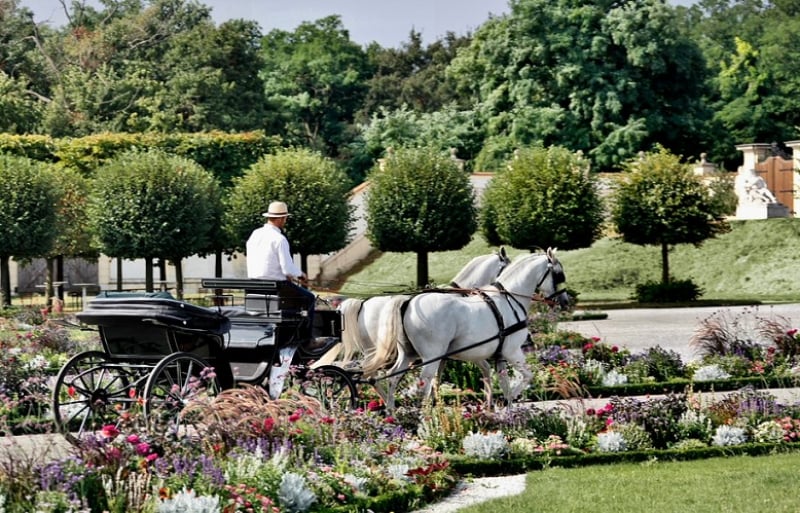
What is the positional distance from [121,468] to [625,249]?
38922mm

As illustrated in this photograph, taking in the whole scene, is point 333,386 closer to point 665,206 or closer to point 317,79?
point 665,206

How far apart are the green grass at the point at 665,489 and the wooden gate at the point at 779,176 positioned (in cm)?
4289

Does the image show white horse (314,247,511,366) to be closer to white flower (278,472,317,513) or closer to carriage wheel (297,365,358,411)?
carriage wheel (297,365,358,411)

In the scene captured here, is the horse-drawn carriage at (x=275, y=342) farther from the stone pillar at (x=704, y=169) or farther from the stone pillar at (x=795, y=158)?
the stone pillar at (x=704, y=169)

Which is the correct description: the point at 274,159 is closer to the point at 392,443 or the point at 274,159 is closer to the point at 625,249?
the point at 625,249

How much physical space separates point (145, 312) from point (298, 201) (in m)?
29.7

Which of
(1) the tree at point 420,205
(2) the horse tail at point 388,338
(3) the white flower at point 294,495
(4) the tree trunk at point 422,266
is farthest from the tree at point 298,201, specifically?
(3) the white flower at point 294,495

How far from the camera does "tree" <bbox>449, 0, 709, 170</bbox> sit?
181 ft

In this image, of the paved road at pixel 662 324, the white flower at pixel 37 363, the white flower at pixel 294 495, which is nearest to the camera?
the white flower at pixel 294 495

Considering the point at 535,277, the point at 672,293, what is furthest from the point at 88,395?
the point at 672,293

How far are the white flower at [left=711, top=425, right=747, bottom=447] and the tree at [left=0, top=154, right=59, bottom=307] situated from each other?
2947cm

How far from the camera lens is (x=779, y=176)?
176 feet

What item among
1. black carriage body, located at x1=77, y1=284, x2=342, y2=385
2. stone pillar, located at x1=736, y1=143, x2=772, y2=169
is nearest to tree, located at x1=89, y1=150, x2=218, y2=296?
stone pillar, located at x1=736, y1=143, x2=772, y2=169

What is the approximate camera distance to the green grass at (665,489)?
10.0 meters
